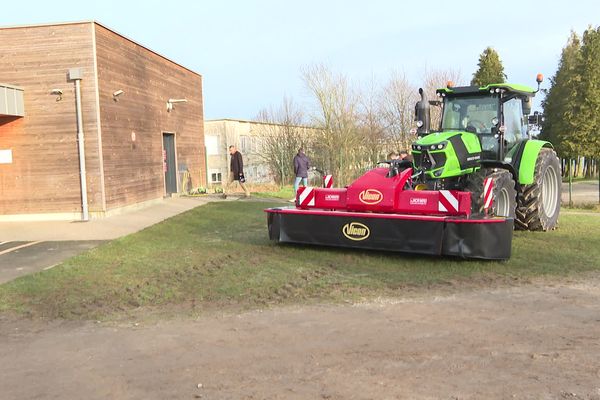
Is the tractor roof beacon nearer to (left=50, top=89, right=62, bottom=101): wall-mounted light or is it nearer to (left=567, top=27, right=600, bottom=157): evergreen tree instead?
(left=50, top=89, right=62, bottom=101): wall-mounted light

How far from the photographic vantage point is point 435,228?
24.3 ft

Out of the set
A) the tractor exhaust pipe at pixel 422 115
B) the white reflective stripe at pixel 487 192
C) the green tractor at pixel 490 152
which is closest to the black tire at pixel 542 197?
the green tractor at pixel 490 152

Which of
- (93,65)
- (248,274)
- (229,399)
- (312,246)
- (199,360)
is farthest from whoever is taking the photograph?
(93,65)

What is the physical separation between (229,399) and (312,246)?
555 cm

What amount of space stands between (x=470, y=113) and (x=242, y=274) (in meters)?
5.21

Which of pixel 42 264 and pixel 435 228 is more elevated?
Answer: pixel 435 228

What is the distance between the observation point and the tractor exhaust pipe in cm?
952

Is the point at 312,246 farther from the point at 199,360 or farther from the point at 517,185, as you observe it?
the point at 199,360

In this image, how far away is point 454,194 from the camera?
7438 millimetres

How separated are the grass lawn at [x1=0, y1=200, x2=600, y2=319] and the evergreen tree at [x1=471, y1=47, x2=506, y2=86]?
2614 cm

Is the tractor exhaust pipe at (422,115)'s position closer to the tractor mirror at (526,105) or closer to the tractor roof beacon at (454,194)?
the tractor roof beacon at (454,194)

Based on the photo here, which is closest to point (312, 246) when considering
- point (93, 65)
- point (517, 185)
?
point (517, 185)

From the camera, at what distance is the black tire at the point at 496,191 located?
8.12m

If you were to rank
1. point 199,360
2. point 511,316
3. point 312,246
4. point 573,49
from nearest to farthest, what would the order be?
point 199,360 → point 511,316 → point 312,246 → point 573,49
